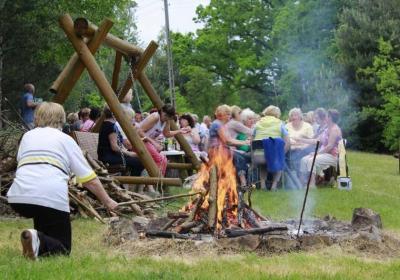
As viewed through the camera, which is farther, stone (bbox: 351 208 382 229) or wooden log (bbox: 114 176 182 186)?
Answer: wooden log (bbox: 114 176 182 186)

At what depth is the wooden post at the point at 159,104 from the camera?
489 inches

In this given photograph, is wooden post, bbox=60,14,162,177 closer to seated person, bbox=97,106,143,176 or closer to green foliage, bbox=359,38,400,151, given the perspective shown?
seated person, bbox=97,106,143,176

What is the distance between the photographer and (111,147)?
1081 cm

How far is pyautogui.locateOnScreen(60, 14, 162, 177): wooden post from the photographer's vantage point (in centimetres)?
1016

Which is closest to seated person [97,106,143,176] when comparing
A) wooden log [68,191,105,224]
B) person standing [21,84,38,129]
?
wooden log [68,191,105,224]

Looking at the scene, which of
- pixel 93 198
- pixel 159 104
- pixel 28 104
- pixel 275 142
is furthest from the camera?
pixel 28 104

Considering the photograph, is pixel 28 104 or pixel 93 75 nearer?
pixel 93 75

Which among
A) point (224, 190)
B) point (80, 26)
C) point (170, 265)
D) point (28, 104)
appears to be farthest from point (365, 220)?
point (28, 104)

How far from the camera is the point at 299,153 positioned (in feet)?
46.3

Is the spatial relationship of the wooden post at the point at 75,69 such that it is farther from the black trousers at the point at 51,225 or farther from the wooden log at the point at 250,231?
the black trousers at the point at 51,225

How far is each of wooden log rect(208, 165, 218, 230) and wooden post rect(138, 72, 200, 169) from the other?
195 inches

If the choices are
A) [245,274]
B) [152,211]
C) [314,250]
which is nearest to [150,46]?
[152,211]

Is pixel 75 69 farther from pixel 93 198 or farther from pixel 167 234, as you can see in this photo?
pixel 167 234

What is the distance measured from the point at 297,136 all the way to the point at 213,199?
7.31m
